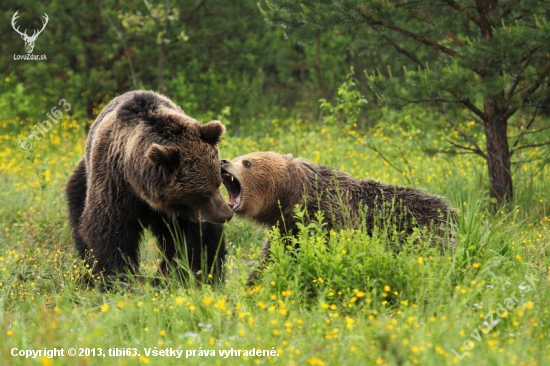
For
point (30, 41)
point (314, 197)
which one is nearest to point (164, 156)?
point (314, 197)

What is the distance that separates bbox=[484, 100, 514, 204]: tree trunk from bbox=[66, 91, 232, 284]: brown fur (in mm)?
3029

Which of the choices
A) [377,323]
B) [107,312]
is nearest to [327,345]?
[377,323]

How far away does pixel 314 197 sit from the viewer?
18.9ft

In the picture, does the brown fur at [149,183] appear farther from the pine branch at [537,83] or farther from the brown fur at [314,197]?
the pine branch at [537,83]

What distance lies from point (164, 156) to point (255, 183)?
2.59ft

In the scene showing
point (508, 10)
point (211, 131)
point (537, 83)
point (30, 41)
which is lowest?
point (211, 131)

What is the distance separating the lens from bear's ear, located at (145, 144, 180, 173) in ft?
17.0

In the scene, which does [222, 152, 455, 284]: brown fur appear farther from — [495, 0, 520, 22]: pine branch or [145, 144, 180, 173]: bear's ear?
[495, 0, 520, 22]: pine branch

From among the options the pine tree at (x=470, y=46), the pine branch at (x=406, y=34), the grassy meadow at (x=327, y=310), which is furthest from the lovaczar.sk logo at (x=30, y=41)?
the pine branch at (x=406, y=34)

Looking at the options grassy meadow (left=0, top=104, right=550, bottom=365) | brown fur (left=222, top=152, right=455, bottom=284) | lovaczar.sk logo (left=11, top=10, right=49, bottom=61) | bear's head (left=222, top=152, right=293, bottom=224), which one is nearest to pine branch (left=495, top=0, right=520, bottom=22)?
grassy meadow (left=0, top=104, right=550, bottom=365)

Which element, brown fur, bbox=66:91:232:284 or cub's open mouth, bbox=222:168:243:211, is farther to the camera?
cub's open mouth, bbox=222:168:243:211

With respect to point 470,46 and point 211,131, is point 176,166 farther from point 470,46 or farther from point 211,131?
point 470,46

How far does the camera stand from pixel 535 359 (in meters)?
3.47

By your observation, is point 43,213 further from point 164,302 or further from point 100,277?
point 164,302
